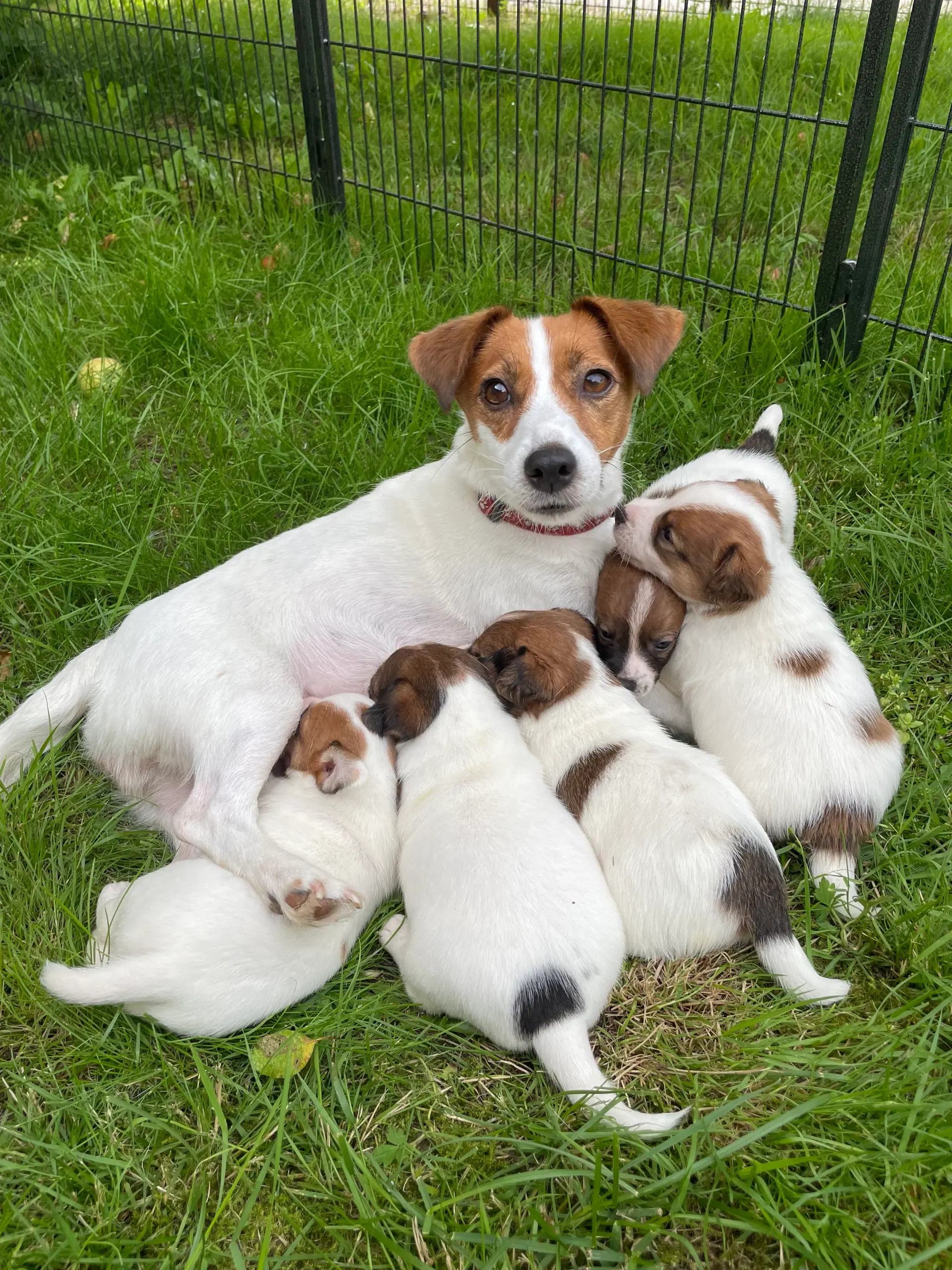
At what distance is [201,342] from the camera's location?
15.3ft

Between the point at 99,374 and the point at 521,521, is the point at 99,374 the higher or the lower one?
the lower one

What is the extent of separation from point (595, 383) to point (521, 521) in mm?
489

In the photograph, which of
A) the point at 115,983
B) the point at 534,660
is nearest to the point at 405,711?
the point at 534,660

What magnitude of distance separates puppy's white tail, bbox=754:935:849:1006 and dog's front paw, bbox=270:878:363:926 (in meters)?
1.01

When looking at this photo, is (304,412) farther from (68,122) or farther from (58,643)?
(68,122)

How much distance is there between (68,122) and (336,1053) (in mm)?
6797

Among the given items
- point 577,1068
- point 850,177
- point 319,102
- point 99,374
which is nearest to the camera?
point 577,1068

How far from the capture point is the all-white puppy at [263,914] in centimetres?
218

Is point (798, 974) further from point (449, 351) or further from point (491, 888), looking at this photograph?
point (449, 351)

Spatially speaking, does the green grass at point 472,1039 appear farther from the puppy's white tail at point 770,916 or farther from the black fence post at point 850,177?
the black fence post at point 850,177

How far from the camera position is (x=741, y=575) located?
2.67 metres

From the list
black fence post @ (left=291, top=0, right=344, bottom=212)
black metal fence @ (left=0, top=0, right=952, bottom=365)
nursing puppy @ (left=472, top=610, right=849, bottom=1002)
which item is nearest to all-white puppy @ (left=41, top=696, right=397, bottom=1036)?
nursing puppy @ (left=472, top=610, right=849, bottom=1002)

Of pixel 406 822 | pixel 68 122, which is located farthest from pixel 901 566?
pixel 68 122

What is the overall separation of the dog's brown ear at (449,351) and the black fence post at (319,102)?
289cm
